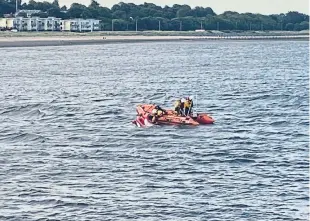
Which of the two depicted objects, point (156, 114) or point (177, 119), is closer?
point (177, 119)

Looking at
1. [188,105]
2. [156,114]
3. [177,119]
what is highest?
[188,105]

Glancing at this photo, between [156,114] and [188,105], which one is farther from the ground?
[188,105]

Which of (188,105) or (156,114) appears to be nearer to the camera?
(156,114)

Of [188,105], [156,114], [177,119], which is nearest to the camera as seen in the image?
[177,119]

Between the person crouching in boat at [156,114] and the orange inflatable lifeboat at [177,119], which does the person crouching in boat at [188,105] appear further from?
the person crouching in boat at [156,114]

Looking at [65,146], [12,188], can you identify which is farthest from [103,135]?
[12,188]

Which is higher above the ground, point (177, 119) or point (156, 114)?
point (156, 114)

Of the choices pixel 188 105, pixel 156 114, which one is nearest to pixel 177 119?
pixel 156 114

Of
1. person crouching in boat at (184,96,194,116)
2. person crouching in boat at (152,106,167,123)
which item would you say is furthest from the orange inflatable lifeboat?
person crouching in boat at (184,96,194,116)

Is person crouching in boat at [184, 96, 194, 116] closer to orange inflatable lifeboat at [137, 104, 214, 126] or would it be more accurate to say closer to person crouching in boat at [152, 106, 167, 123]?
orange inflatable lifeboat at [137, 104, 214, 126]

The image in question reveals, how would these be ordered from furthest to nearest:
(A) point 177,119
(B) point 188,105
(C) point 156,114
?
(B) point 188,105 < (C) point 156,114 < (A) point 177,119

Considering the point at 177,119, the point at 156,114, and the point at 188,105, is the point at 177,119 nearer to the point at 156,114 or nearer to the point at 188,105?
the point at 156,114

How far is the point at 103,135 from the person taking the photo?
54469mm

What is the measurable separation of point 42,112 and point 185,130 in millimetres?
13949
